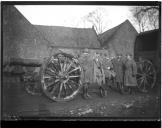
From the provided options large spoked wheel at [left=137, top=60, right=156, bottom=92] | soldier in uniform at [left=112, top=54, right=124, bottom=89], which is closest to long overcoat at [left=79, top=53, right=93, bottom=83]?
soldier in uniform at [left=112, top=54, right=124, bottom=89]

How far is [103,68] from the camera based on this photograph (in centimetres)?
406

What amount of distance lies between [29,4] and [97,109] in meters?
2.12

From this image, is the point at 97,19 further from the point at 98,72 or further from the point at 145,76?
the point at 145,76

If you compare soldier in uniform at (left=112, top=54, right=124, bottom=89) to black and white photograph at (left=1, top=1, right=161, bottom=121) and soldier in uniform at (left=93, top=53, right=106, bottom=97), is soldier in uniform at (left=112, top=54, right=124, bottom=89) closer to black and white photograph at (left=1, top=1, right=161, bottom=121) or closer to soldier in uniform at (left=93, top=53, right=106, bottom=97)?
black and white photograph at (left=1, top=1, right=161, bottom=121)

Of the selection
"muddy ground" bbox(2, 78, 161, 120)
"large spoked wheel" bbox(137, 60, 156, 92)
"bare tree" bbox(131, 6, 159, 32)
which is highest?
"bare tree" bbox(131, 6, 159, 32)

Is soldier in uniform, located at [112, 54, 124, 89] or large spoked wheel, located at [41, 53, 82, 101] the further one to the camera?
soldier in uniform, located at [112, 54, 124, 89]

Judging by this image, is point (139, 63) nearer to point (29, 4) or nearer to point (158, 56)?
point (158, 56)

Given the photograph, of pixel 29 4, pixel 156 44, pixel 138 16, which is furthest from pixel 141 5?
pixel 29 4

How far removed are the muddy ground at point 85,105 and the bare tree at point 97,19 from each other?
1085mm

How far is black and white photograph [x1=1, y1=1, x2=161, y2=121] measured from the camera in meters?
3.89

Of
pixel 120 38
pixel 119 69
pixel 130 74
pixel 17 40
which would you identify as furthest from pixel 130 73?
pixel 17 40

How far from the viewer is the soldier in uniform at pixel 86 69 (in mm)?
3988

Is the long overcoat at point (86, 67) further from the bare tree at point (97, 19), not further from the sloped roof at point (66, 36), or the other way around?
the bare tree at point (97, 19)

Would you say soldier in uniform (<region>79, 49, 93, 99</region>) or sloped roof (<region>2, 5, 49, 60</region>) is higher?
sloped roof (<region>2, 5, 49, 60</region>)
